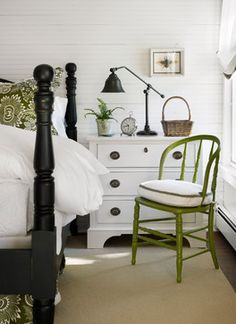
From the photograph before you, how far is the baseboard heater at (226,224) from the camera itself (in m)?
3.62

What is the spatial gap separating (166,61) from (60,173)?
7.37ft

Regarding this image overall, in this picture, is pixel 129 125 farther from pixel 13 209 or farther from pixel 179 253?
pixel 13 209

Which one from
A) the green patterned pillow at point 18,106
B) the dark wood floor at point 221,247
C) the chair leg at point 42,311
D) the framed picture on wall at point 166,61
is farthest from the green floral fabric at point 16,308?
the framed picture on wall at point 166,61

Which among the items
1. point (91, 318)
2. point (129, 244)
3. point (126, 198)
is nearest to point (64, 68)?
point (126, 198)

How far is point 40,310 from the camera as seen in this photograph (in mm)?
1985

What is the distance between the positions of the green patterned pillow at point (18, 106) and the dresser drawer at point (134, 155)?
1.56ft

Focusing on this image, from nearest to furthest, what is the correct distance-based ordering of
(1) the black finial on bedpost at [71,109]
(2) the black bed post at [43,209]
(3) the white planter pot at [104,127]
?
(2) the black bed post at [43,209] → (3) the white planter pot at [104,127] → (1) the black finial on bedpost at [71,109]

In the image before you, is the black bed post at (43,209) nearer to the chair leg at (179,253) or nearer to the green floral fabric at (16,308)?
the green floral fabric at (16,308)

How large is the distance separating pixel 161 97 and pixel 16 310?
7.71ft

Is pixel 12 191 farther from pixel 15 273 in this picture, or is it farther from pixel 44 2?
pixel 44 2

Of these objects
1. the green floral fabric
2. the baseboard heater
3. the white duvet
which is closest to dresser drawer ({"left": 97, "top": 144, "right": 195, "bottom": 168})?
the baseboard heater

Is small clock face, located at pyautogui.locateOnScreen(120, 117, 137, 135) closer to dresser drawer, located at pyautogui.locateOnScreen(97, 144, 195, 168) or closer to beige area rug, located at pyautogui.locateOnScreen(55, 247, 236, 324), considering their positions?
dresser drawer, located at pyautogui.locateOnScreen(97, 144, 195, 168)

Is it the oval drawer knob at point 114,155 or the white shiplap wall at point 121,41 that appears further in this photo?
the white shiplap wall at point 121,41

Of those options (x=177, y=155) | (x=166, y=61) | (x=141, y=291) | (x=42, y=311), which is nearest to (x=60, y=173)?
(x=42, y=311)
